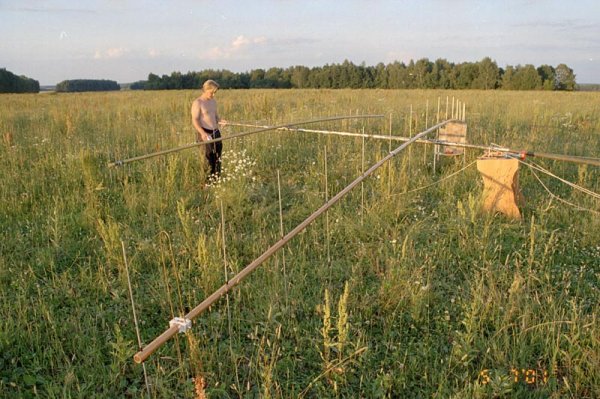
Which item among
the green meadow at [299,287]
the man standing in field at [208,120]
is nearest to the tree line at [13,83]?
the green meadow at [299,287]

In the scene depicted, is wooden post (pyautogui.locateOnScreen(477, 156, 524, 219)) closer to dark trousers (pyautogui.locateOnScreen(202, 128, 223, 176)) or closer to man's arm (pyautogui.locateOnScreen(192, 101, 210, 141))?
dark trousers (pyautogui.locateOnScreen(202, 128, 223, 176))

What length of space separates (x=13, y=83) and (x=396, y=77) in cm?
3832

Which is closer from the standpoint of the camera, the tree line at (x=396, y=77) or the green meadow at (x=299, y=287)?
the green meadow at (x=299, y=287)

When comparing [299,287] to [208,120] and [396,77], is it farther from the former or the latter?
[396,77]

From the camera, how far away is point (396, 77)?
47.4 m

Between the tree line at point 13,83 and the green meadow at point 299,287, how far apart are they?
34539 mm

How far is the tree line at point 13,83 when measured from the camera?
108 ft

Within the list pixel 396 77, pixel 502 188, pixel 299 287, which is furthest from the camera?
pixel 396 77

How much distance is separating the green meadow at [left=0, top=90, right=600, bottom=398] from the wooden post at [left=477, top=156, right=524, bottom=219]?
16 centimetres

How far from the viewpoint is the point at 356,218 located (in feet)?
14.4

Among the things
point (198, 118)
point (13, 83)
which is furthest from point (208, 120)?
point (13, 83)
